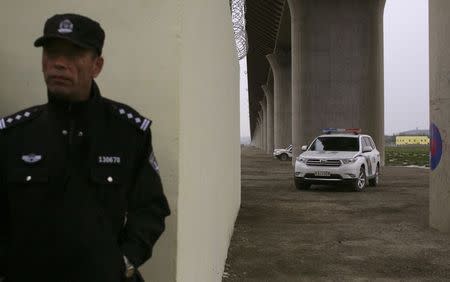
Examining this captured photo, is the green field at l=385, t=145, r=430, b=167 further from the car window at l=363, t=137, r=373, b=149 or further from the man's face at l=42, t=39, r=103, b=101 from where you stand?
the man's face at l=42, t=39, r=103, b=101

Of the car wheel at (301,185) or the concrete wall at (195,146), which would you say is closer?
the concrete wall at (195,146)

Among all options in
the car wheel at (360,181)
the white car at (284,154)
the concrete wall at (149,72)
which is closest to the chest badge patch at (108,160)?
the concrete wall at (149,72)

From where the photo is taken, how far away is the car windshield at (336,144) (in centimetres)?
1633

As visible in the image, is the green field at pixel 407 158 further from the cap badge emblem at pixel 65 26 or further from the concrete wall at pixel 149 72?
the cap badge emblem at pixel 65 26

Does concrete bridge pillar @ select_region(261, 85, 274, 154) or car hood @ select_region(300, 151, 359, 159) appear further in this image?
concrete bridge pillar @ select_region(261, 85, 274, 154)

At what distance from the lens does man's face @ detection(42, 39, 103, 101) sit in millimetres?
1861

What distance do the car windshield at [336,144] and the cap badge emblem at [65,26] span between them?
15.1m

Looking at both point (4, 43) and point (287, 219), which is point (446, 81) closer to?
point (287, 219)

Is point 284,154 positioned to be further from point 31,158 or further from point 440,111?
point 31,158

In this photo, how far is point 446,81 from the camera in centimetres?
845

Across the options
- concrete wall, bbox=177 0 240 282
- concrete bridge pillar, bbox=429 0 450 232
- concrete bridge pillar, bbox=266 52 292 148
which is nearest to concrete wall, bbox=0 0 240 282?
concrete wall, bbox=177 0 240 282

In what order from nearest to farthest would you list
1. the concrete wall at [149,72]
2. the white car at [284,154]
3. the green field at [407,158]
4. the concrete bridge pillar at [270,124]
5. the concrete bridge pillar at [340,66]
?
1. the concrete wall at [149,72]
2. the concrete bridge pillar at [340,66]
3. the green field at [407,158]
4. the white car at [284,154]
5. the concrete bridge pillar at [270,124]

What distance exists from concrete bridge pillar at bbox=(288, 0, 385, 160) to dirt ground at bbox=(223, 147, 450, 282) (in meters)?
14.4

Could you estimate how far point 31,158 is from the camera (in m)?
1.86
